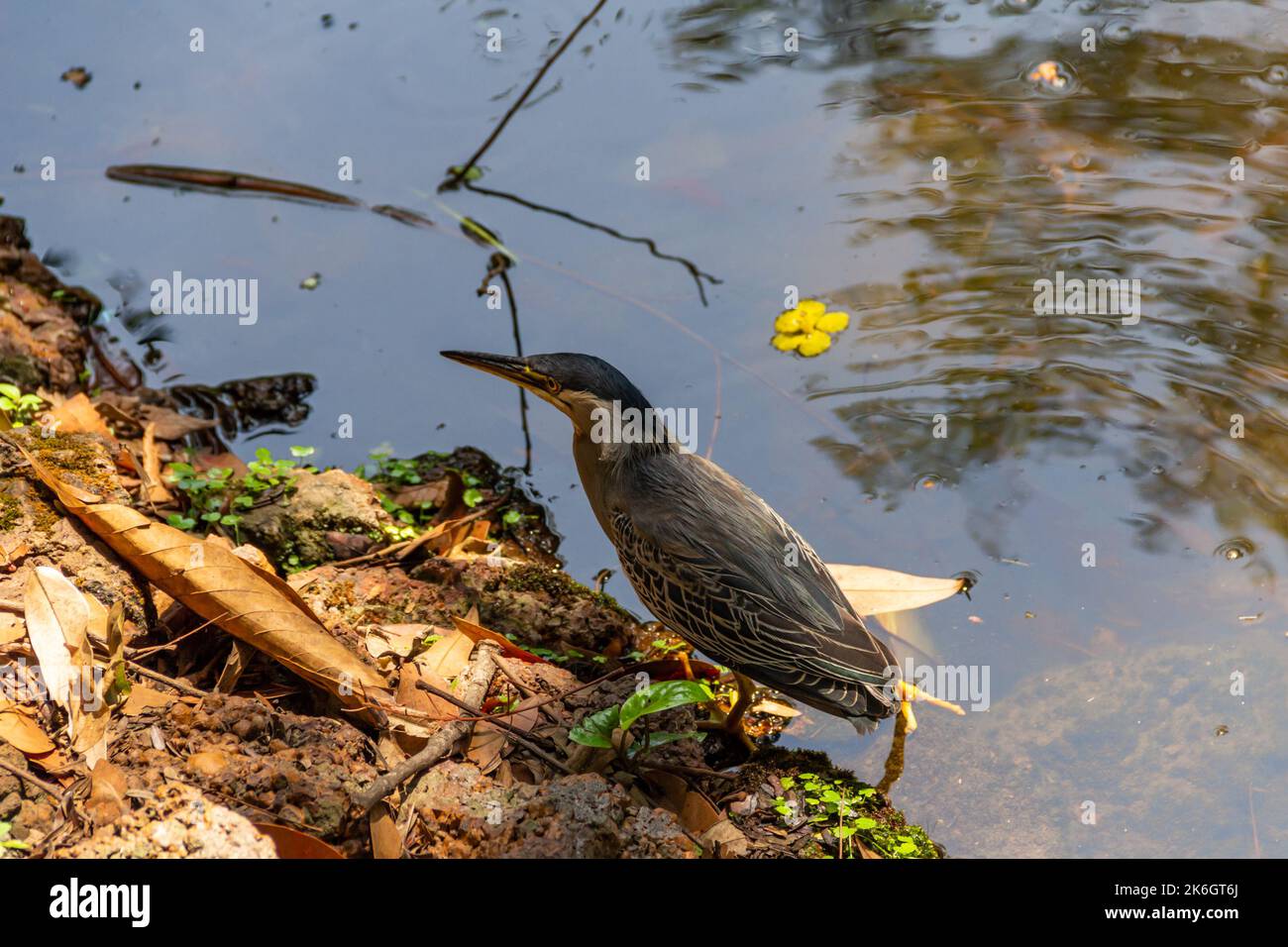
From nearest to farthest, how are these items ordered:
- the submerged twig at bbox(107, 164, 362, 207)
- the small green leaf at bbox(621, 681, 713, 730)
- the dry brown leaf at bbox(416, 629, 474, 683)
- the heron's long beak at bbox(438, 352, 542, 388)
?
the small green leaf at bbox(621, 681, 713, 730) → the dry brown leaf at bbox(416, 629, 474, 683) → the heron's long beak at bbox(438, 352, 542, 388) → the submerged twig at bbox(107, 164, 362, 207)

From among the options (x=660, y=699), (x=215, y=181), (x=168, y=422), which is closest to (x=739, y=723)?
(x=660, y=699)

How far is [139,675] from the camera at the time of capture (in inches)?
140

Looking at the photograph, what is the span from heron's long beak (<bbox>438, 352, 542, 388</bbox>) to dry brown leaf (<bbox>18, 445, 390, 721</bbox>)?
49.7 inches

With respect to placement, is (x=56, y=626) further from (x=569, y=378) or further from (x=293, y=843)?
(x=569, y=378)

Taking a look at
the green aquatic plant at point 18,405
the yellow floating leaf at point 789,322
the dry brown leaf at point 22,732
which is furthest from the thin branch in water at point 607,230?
the dry brown leaf at point 22,732

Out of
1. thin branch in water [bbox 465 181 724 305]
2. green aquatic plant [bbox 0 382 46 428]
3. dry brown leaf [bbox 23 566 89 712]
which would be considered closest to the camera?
dry brown leaf [bbox 23 566 89 712]

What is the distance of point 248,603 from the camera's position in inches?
142

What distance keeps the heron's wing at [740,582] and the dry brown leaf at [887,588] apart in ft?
1.24

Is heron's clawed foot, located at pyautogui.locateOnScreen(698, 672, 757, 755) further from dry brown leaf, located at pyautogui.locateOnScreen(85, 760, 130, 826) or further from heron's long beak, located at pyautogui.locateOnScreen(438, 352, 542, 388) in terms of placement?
dry brown leaf, located at pyautogui.locateOnScreen(85, 760, 130, 826)

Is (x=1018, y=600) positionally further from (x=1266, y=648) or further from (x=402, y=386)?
(x=402, y=386)

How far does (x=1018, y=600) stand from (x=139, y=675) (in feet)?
11.3

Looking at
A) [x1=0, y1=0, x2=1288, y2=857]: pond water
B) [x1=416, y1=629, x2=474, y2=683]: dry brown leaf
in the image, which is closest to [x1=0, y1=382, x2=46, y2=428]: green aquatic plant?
[x1=0, y1=0, x2=1288, y2=857]: pond water

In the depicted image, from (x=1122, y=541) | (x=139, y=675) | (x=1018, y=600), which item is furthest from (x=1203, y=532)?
(x=139, y=675)

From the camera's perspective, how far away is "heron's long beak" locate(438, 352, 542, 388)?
4559mm
